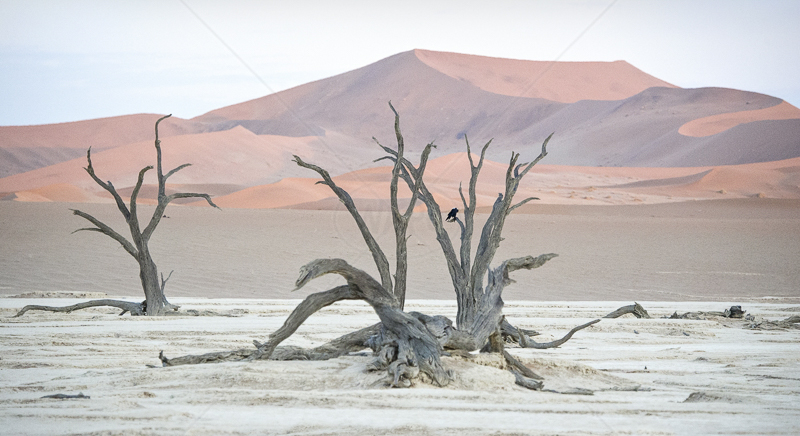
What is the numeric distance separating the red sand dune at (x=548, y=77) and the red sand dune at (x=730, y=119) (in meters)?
22.9

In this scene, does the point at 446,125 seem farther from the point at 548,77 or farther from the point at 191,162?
the point at 191,162

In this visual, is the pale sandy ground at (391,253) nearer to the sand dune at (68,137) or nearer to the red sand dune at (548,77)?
the sand dune at (68,137)

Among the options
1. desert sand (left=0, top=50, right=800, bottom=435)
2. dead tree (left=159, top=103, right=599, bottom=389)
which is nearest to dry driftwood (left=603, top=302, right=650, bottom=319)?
desert sand (left=0, top=50, right=800, bottom=435)

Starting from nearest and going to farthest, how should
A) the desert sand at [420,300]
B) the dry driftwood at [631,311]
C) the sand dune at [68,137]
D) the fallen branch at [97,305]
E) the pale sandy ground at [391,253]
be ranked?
the desert sand at [420,300], the dry driftwood at [631,311], the fallen branch at [97,305], the pale sandy ground at [391,253], the sand dune at [68,137]

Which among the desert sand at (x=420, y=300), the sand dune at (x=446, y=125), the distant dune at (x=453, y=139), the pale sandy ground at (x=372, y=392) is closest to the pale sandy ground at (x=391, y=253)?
the desert sand at (x=420, y=300)

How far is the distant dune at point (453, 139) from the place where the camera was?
125 feet

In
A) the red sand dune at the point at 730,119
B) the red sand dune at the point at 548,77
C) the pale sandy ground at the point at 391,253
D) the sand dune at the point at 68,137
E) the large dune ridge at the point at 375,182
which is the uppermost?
the red sand dune at the point at 548,77

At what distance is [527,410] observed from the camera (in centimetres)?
337

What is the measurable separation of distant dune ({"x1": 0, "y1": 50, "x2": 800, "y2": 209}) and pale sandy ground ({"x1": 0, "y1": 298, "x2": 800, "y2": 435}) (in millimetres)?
24549

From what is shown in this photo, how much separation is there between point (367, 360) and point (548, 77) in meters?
91.8

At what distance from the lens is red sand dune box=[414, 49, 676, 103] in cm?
8681

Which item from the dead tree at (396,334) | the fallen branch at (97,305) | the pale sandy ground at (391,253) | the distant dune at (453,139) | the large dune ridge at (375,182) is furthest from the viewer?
the distant dune at (453,139)

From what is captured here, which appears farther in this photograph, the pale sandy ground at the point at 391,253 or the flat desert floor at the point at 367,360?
the pale sandy ground at the point at 391,253

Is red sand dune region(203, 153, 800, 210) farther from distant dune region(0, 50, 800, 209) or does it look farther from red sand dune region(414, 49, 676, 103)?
red sand dune region(414, 49, 676, 103)
